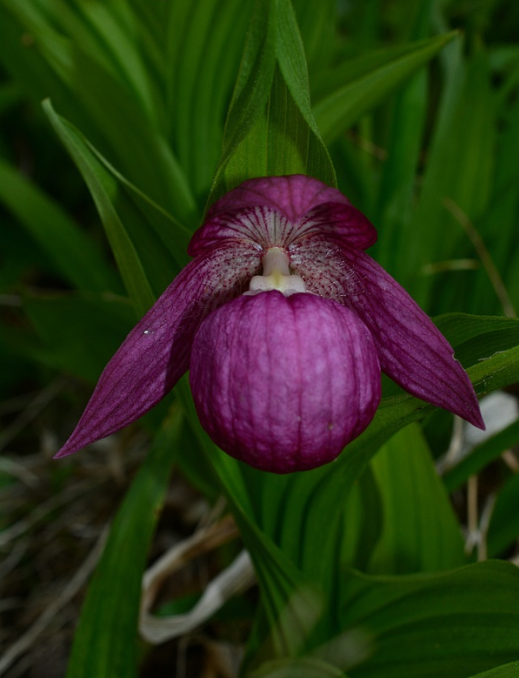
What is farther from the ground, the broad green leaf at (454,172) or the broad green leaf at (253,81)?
the broad green leaf at (454,172)

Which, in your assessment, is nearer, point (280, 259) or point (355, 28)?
point (280, 259)

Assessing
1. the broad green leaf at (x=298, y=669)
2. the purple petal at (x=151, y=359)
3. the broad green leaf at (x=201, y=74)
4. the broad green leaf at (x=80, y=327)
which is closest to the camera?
the purple petal at (x=151, y=359)

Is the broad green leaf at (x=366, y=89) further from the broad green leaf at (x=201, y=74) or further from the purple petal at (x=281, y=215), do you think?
the purple petal at (x=281, y=215)

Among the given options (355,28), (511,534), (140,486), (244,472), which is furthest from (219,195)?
(355,28)

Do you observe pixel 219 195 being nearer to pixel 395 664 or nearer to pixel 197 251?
pixel 197 251

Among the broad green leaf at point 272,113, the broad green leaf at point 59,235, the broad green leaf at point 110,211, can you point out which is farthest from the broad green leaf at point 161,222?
the broad green leaf at point 59,235

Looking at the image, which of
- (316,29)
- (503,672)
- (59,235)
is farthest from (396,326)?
(59,235)

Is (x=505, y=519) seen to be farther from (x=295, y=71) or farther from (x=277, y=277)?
(x=295, y=71)

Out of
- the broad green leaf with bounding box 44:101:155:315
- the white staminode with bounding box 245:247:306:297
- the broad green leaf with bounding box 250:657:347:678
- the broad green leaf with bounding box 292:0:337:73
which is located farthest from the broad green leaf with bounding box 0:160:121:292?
the broad green leaf with bounding box 250:657:347:678
